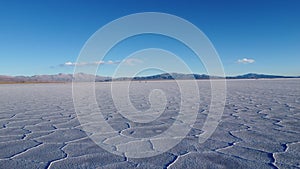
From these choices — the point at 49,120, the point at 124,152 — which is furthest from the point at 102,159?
the point at 49,120

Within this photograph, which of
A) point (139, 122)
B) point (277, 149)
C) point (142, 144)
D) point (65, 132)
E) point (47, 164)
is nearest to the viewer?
point (47, 164)

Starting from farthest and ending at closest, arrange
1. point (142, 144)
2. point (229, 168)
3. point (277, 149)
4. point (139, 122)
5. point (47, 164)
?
point (139, 122) < point (142, 144) < point (277, 149) < point (47, 164) < point (229, 168)

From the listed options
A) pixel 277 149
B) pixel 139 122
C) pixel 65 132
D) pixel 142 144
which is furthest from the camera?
pixel 139 122

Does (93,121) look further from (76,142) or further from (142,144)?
(142,144)

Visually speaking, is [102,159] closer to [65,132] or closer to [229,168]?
[229,168]

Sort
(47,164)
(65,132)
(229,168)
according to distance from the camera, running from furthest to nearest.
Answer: (65,132) < (47,164) < (229,168)

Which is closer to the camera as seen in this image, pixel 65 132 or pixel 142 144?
pixel 142 144

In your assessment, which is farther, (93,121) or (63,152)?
(93,121)

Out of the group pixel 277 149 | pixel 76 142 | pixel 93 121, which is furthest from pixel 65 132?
pixel 277 149
